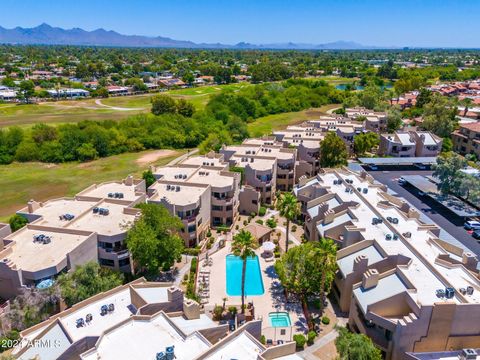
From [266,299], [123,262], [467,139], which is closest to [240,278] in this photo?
[266,299]

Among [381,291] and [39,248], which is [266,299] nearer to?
[381,291]

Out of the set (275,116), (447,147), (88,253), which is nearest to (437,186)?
(447,147)

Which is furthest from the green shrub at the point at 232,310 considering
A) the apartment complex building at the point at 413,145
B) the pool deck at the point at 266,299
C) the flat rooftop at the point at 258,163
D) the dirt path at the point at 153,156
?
the apartment complex building at the point at 413,145

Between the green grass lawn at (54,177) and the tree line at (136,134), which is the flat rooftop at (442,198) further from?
the green grass lawn at (54,177)

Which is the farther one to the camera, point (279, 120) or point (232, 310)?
point (279, 120)

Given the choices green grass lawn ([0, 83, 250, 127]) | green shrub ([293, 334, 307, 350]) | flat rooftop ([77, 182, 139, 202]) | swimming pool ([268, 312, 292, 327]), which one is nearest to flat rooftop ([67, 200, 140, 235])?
flat rooftop ([77, 182, 139, 202])

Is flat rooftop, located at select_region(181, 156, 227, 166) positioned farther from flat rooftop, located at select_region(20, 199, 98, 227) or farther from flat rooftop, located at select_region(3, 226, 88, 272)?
flat rooftop, located at select_region(3, 226, 88, 272)
